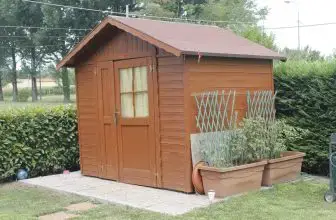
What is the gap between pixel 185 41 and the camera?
25.2ft

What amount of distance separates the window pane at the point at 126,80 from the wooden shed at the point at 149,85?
0.06 feet

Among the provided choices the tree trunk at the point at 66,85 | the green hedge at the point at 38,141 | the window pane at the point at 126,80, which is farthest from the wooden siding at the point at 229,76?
the tree trunk at the point at 66,85

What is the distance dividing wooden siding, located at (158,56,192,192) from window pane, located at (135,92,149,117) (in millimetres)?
389

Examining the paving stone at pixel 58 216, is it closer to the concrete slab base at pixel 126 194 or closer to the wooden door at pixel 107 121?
the concrete slab base at pixel 126 194

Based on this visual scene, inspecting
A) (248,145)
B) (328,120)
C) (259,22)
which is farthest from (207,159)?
(259,22)

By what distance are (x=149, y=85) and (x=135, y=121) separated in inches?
27.9

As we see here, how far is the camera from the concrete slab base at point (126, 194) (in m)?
6.70

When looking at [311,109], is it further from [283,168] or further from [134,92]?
[134,92]

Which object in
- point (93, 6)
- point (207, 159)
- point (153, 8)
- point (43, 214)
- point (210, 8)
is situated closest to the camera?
point (43, 214)

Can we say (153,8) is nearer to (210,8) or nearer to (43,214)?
(210,8)

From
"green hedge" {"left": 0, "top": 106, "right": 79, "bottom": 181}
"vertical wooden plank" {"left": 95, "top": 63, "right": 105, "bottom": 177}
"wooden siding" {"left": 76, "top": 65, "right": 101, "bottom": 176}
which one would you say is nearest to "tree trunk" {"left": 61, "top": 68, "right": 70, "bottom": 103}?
"green hedge" {"left": 0, "top": 106, "right": 79, "bottom": 181}

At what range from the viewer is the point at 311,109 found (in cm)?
875

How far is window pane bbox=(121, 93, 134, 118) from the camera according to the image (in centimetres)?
829

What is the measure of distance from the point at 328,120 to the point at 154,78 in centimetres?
321
